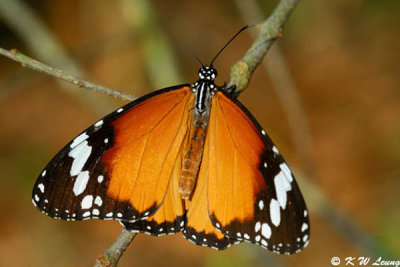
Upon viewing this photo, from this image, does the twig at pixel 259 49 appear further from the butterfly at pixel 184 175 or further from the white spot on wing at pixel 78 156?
the white spot on wing at pixel 78 156

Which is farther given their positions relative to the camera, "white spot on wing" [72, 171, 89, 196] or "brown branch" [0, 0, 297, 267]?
"white spot on wing" [72, 171, 89, 196]

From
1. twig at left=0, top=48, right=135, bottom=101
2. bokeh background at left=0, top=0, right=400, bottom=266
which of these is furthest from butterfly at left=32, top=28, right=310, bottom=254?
bokeh background at left=0, top=0, right=400, bottom=266

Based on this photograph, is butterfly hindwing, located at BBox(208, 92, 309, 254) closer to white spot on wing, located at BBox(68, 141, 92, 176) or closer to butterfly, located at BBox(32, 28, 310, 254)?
butterfly, located at BBox(32, 28, 310, 254)

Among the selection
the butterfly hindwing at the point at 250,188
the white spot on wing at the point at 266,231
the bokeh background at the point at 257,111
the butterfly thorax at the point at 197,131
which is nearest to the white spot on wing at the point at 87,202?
the butterfly thorax at the point at 197,131

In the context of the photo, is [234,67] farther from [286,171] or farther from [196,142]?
[286,171]

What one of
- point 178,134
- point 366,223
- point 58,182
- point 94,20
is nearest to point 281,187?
point 178,134
